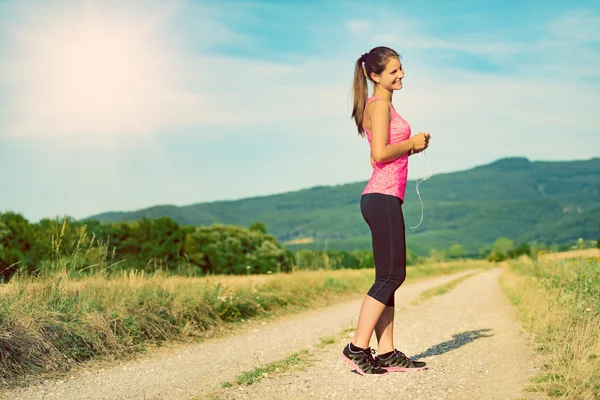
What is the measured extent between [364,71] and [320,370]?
9.41ft

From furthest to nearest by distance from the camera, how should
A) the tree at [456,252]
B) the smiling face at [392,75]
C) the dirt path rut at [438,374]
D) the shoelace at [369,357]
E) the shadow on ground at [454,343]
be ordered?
the tree at [456,252] < the shadow on ground at [454,343] < the shoelace at [369,357] < the smiling face at [392,75] < the dirt path rut at [438,374]

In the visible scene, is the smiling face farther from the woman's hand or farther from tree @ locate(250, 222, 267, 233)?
tree @ locate(250, 222, 267, 233)

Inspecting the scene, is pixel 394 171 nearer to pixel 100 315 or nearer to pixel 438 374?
pixel 438 374

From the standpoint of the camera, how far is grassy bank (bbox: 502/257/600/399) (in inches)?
173

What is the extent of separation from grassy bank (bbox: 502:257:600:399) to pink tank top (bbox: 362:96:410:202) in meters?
A: 1.86

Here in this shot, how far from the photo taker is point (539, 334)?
22.7ft

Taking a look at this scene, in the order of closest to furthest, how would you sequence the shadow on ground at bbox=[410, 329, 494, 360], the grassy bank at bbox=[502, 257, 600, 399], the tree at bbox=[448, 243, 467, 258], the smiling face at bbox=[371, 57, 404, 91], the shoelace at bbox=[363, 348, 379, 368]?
the grassy bank at bbox=[502, 257, 600, 399] → the smiling face at bbox=[371, 57, 404, 91] → the shoelace at bbox=[363, 348, 379, 368] → the shadow on ground at bbox=[410, 329, 494, 360] → the tree at bbox=[448, 243, 467, 258]

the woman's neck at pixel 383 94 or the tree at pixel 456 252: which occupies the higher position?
the woman's neck at pixel 383 94

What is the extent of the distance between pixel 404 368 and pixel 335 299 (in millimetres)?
8917

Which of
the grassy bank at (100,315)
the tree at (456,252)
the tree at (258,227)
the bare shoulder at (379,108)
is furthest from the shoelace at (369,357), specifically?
the tree at (456,252)

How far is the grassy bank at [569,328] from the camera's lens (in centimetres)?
439

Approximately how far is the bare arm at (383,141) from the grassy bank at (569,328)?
210 centimetres

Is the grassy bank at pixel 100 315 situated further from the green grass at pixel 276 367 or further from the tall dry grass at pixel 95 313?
the green grass at pixel 276 367


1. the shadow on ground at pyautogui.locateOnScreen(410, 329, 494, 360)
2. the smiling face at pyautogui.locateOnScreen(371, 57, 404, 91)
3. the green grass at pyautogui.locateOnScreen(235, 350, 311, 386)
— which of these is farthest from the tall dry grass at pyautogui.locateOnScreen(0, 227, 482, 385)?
the smiling face at pyautogui.locateOnScreen(371, 57, 404, 91)
